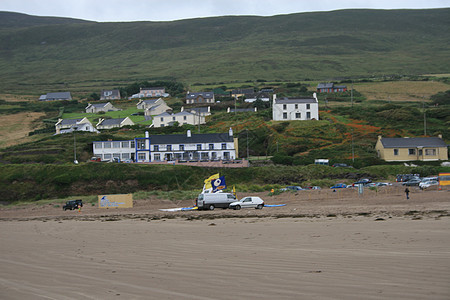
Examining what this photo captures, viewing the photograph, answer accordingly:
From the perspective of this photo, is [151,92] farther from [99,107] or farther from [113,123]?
[113,123]

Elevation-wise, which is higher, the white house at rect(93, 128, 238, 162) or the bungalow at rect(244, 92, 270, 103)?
the bungalow at rect(244, 92, 270, 103)

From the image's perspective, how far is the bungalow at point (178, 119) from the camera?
93188 millimetres

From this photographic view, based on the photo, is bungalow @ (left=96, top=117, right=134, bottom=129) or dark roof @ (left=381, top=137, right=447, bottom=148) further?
bungalow @ (left=96, top=117, right=134, bottom=129)

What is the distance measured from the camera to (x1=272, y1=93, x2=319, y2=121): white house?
272 feet

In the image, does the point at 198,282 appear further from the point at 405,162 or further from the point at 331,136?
the point at 331,136

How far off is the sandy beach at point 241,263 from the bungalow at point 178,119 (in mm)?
74800

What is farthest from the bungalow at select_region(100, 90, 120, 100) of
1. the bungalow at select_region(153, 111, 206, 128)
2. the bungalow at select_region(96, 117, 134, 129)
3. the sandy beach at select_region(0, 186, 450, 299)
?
the sandy beach at select_region(0, 186, 450, 299)

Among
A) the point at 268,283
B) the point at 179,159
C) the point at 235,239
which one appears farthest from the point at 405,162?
the point at 268,283

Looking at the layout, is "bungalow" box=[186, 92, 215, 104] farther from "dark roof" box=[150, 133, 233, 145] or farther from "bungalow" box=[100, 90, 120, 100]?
"dark roof" box=[150, 133, 233, 145]

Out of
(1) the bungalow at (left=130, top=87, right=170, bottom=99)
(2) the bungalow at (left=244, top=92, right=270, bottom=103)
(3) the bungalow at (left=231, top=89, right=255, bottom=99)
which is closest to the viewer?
(2) the bungalow at (left=244, top=92, right=270, bottom=103)

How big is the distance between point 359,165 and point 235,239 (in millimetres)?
45558

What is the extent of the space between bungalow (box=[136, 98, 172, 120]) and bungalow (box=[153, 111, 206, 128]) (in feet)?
38.1

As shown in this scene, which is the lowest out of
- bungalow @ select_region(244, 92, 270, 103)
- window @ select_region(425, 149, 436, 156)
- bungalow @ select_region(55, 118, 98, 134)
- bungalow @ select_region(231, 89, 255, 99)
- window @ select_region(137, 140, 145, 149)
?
window @ select_region(425, 149, 436, 156)


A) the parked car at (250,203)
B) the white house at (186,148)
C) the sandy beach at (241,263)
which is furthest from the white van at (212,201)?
the white house at (186,148)
